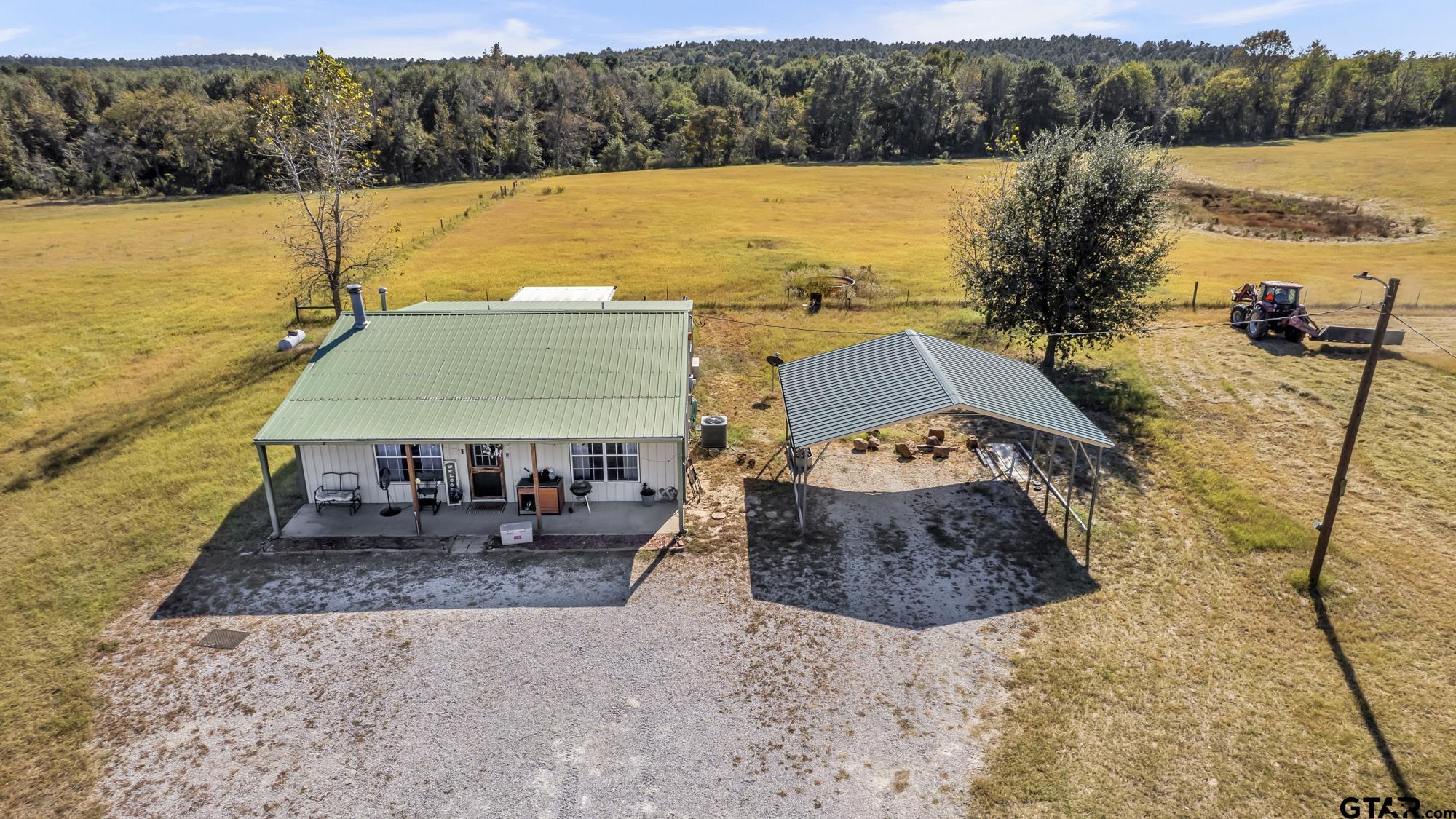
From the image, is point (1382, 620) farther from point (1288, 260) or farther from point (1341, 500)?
point (1288, 260)

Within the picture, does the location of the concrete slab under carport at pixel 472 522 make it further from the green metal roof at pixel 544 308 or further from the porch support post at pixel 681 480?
the green metal roof at pixel 544 308

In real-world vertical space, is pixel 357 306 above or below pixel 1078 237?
below

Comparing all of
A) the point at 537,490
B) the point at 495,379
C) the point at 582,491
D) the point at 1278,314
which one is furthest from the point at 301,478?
the point at 1278,314

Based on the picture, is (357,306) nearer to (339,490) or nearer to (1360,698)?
(339,490)

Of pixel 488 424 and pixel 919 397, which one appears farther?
pixel 488 424

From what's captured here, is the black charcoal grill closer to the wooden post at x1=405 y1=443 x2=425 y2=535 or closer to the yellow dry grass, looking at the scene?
the wooden post at x1=405 y1=443 x2=425 y2=535
